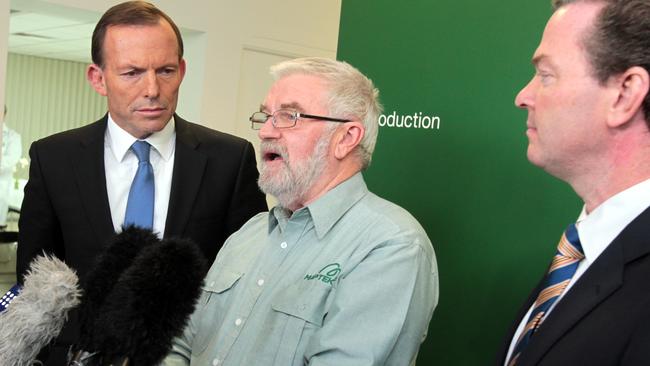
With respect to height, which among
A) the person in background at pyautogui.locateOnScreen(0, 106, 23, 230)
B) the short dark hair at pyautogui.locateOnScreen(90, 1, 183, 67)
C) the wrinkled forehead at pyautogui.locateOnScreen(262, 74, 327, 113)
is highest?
the short dark hair at pyautogui.locateOnScreen(90, 1, 183, 67)

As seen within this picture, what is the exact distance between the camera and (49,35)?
962 centimetres

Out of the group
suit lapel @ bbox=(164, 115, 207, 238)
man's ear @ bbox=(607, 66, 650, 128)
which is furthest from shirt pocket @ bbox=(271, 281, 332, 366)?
man's ear @ bbox=(607, 66, 650, 128)

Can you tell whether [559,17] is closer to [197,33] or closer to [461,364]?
[461,364]

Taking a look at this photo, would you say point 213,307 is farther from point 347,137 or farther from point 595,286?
point 595,286

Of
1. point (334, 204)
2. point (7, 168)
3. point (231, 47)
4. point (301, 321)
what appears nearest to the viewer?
point (301, 321)

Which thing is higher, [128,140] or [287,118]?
[287,118]

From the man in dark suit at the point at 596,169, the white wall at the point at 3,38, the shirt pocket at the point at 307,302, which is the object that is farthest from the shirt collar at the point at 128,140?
the white wall at the point at 3,38

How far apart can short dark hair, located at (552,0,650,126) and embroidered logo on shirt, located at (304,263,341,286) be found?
75 cm

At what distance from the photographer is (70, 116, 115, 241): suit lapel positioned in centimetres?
205

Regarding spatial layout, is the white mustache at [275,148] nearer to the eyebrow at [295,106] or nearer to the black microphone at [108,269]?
the eyebrow at [295,106]

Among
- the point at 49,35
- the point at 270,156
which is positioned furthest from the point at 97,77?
the point at 49,35

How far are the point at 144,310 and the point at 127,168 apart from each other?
111 cm

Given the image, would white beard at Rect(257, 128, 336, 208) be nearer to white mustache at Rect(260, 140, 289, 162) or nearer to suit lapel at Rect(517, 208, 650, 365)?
white mustache at Rect(260, 140, 289, 162)

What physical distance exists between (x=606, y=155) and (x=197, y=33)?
509 cm
